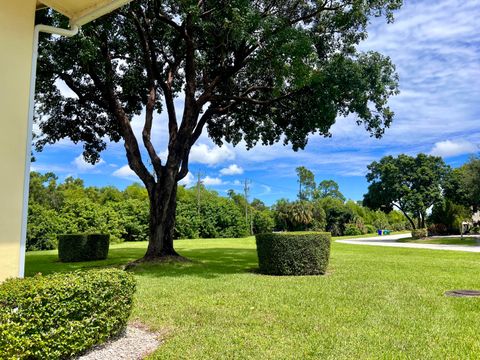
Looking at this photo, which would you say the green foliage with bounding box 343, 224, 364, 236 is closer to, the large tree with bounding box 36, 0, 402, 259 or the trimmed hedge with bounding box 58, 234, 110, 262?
the large tree with bounding box 36, 0, 402, 259

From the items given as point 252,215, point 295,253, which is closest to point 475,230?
point 252,215

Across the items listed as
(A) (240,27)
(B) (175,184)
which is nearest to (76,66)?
(B) (175,184)

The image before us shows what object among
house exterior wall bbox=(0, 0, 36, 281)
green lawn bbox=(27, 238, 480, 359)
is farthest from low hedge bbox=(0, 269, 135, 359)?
green lawn bbox=(27, 238, 480, 359)

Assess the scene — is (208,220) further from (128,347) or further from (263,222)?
(128,347)

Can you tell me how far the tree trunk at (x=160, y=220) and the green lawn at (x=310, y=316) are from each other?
264cm

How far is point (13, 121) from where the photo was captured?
3922mm

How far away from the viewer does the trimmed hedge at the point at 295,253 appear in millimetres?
9422

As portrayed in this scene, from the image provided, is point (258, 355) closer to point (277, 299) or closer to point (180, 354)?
point (180, 354)

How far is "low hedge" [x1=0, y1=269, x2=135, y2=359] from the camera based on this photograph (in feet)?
10.1

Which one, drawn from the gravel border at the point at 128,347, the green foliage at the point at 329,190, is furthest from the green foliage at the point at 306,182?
the gravel border at the point at 128,347

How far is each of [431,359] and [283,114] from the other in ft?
35.9

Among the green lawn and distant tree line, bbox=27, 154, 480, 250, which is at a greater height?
distant tree line, bbox=27, 154, 480, 250

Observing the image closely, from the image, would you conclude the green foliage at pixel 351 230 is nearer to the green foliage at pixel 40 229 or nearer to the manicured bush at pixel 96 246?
the green foliage at pixel 40 229

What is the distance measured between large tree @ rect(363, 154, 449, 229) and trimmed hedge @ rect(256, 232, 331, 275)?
28.3 meters
